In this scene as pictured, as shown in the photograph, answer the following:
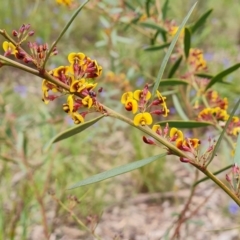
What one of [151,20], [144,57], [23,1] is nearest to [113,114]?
[151,20]

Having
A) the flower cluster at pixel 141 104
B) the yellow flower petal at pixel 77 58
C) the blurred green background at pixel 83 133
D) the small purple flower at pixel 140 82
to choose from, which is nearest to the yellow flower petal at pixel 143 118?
the flower cluster at pixel 141 104

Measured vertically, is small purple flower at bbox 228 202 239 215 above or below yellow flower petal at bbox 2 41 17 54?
below

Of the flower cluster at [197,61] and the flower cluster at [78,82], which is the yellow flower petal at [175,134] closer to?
the flower cluster at [78,82]

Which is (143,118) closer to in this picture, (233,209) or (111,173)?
(111,173)

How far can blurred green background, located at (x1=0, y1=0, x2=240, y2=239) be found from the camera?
1.42 m

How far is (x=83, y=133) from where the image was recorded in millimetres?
2418

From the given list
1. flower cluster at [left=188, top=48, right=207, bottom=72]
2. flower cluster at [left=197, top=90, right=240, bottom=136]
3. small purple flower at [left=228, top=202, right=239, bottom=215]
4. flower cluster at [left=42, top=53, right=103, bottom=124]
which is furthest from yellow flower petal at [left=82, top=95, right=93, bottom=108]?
small purple flower at [left=228, top=202, right=239, bottom=215]

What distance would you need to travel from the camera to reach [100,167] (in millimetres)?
2215

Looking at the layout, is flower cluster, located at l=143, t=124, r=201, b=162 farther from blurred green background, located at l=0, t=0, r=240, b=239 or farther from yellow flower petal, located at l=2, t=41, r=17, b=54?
blurred green background, located at l=0, t=0, r=240, b=239

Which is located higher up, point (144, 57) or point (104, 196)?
point (144, 57)

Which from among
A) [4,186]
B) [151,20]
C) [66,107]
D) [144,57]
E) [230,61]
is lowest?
[4,186]

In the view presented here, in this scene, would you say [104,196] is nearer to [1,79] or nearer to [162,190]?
[162,190]

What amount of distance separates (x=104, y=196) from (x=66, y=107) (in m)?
1.40

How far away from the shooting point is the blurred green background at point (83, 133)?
1.42 metres
